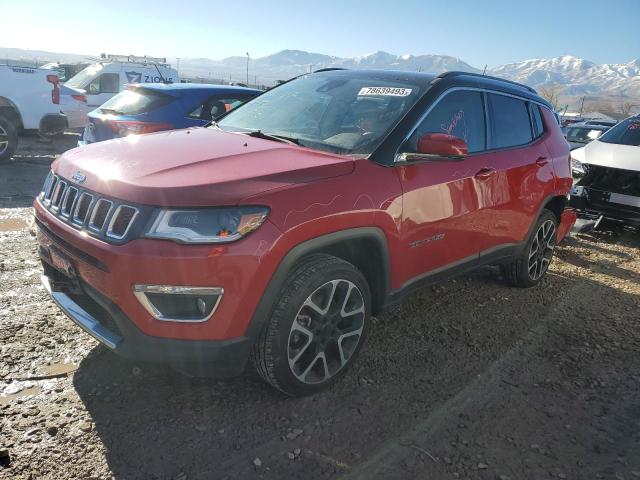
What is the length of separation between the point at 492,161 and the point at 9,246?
14.5 ft

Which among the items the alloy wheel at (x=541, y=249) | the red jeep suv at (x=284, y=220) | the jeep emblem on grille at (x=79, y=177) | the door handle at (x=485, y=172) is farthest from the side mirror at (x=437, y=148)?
the alloy wheel at (x=541, y=249)

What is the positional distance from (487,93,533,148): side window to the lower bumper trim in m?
2.95

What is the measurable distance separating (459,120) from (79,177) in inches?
97.3

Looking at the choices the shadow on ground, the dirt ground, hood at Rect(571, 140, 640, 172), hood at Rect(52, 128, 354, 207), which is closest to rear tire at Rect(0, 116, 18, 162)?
the dirt ground

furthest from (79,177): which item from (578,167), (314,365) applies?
(578,167)

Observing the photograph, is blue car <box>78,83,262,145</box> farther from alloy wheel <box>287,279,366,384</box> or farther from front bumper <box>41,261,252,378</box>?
front bumper <box>41,261,252,378</box>

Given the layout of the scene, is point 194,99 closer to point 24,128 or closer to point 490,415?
point 24,128

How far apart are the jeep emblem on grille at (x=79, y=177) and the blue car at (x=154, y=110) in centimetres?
376

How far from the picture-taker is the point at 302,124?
11.5 ft

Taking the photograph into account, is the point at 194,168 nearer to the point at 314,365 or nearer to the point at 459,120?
the point at 314,365

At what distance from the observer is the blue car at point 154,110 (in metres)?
6.39

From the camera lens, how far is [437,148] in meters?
2.98

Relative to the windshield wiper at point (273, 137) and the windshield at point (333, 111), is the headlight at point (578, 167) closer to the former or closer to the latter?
the windshield at point (333, 111)

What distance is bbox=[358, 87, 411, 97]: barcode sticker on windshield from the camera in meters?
3.41
